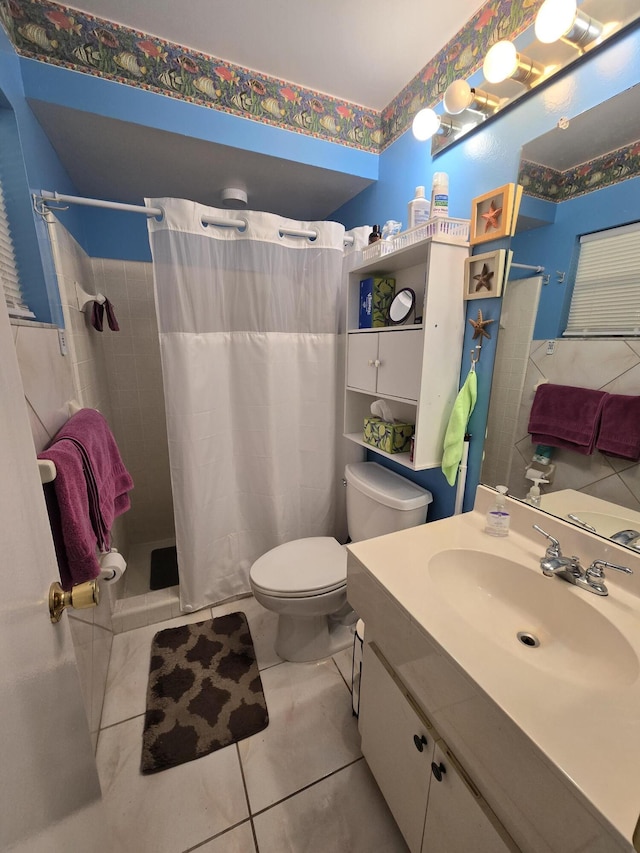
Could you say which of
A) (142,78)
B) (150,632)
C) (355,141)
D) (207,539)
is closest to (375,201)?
(355,141)

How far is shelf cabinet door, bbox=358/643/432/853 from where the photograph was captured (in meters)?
0.81

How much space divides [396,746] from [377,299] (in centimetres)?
152

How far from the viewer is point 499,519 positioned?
1039mm

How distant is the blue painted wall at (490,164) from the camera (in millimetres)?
828

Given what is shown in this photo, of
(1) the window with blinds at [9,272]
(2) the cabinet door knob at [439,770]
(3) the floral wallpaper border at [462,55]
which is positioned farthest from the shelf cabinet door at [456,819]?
(3) the floral wallpaper border at [462,55]

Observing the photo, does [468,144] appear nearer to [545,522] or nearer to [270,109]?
[270,109]

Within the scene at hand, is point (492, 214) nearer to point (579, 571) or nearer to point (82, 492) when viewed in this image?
point (579, 571)

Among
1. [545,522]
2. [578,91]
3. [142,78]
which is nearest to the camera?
[578,91]

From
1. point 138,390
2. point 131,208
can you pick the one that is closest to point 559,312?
point 131,208

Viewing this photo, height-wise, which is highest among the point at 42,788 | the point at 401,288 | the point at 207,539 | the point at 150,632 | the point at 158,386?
the point at 401,288

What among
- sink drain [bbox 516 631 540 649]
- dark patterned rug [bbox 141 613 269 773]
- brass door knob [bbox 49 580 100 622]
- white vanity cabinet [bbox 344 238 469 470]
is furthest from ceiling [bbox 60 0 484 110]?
dark patterned rug [bbox 141 613 269 773]

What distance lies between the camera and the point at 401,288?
1494 mm

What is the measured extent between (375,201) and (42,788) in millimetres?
2129

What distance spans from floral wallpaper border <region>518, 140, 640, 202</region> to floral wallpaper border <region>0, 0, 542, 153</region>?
439mm
